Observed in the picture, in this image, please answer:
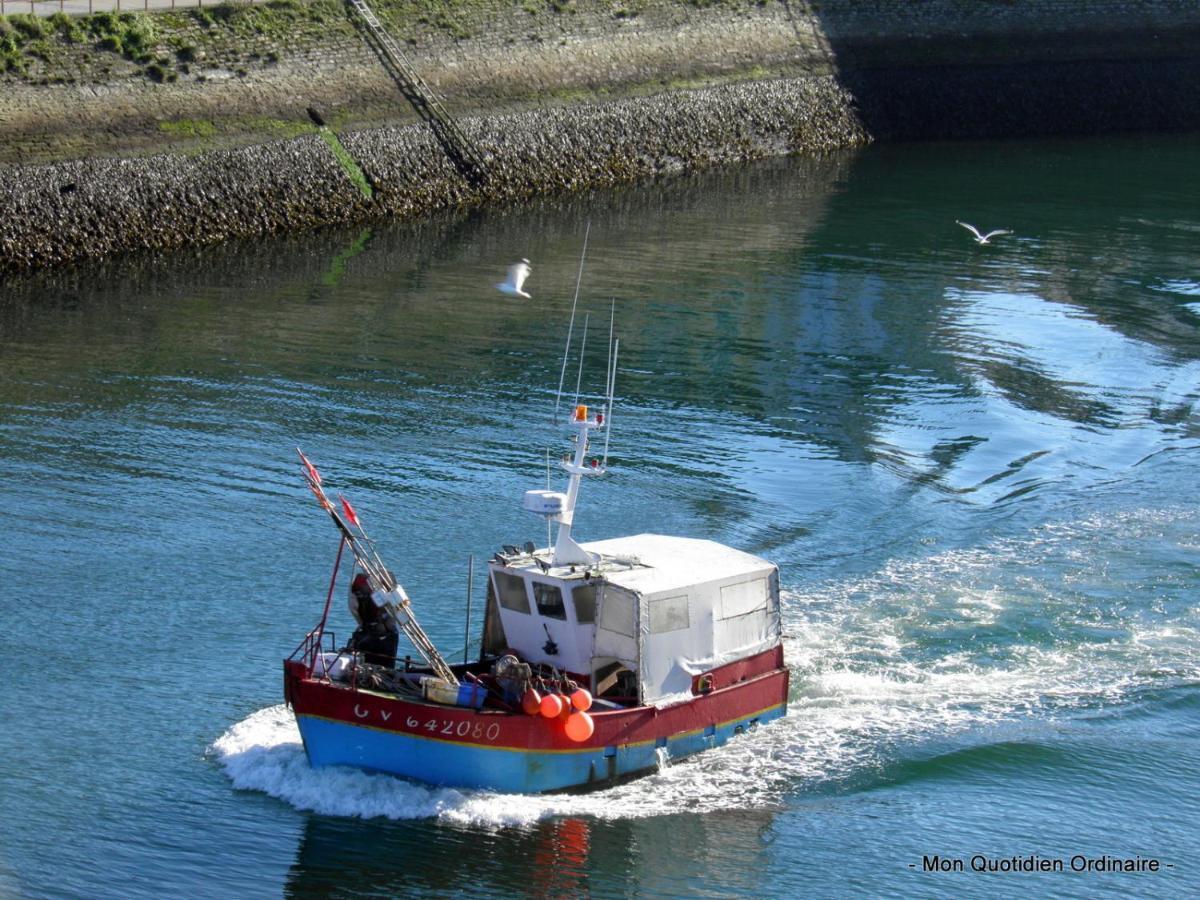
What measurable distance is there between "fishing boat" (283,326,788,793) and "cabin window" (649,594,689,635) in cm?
2

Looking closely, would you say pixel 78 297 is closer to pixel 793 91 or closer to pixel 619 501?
pixel 619 501

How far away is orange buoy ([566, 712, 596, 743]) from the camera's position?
834 inches

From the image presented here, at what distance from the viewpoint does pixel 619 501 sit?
3094cm

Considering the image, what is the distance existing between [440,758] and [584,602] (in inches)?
105

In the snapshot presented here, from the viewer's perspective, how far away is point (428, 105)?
57.1 m


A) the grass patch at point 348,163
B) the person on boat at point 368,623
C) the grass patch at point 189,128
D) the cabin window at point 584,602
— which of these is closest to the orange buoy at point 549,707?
the cabin window at point 584,602

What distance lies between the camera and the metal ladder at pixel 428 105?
5700cm

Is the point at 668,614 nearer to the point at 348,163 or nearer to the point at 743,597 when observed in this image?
the point at 743,597

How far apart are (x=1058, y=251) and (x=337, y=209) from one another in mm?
21453

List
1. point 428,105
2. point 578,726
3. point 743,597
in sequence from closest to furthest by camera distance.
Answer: point 578,726 < point 743,597 < point 428,105

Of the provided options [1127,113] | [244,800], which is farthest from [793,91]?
[244,800]

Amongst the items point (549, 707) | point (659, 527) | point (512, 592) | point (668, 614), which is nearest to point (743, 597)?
point (668, 614)

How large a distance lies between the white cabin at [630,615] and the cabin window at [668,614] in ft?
0.04

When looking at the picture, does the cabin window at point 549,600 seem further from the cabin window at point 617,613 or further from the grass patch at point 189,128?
the grass patch at point 189,128
